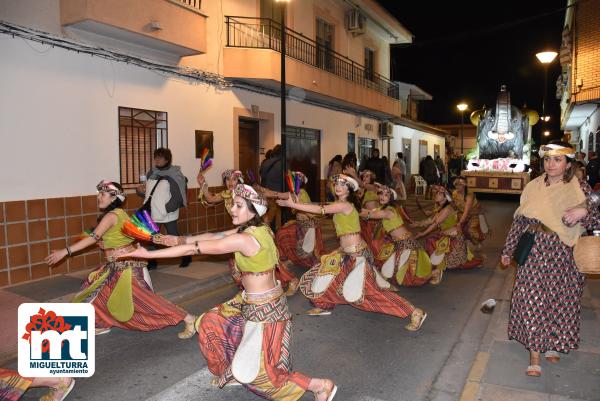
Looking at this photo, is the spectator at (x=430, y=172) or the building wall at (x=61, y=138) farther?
the spectator at (x=430, y=172)

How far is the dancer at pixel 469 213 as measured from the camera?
9.40m

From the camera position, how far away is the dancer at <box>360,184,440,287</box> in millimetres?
6973

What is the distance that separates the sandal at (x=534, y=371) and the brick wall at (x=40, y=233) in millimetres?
6316

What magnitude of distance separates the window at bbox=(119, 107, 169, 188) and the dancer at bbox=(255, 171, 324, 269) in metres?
3.20

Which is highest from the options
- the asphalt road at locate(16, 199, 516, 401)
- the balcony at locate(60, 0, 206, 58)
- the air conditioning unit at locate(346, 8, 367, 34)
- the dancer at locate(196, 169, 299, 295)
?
the air conditioning unit at locate(346, 8, 367, 34)

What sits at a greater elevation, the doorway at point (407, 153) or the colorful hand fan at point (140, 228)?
the doorway at point (407, 153)

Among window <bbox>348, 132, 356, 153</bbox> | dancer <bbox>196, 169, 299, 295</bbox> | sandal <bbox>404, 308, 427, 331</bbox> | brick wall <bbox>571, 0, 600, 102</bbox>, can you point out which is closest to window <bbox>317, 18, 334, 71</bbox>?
window <bbox>348, 132, 356, 153</bbox>

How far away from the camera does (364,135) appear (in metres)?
20.4

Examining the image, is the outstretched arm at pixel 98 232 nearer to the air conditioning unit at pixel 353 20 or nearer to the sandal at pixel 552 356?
the sandal at pixel 552 356

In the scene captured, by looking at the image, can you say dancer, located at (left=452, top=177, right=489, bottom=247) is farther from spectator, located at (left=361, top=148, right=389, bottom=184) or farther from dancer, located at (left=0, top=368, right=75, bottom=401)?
dancer, located at (left=0, top=368, right=75, bottom=401)

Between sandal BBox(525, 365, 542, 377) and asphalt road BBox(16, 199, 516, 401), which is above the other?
sandal BBox(525, 365, 542, 377)

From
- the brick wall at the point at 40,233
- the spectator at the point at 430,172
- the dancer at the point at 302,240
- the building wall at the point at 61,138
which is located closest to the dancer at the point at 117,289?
the brick wall at the point at 40,233

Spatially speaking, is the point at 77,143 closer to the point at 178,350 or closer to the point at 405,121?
the point at 178,350

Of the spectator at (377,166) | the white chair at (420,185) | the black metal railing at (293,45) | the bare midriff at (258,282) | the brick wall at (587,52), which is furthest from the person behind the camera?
the white chair at (420,185)
